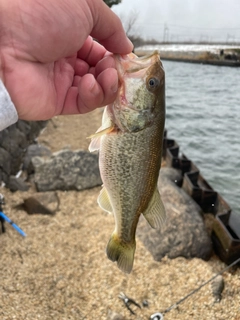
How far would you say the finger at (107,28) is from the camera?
6.66 feet

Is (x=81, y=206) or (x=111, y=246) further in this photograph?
(x=81, y=206)

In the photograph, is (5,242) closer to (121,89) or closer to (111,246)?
(111,246)

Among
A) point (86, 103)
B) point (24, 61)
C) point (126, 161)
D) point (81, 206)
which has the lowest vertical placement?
point (81, 206)

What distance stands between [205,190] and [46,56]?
15.3 feet

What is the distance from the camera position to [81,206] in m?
6.12

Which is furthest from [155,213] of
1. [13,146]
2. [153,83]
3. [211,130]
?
[211,130]

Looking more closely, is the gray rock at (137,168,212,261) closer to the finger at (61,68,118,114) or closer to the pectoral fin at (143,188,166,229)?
the pectoral fin at (143,188,166,229)

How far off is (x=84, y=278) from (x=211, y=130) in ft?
34.3

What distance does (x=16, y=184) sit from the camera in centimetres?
634

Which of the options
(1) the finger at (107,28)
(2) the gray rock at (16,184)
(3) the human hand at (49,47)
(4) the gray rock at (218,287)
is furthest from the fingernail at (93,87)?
(2) the gray rock at (16,184)

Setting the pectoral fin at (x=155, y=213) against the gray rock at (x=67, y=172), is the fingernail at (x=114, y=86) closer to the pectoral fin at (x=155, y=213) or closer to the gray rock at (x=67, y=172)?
the pectoral fin at (x=155, y=213)

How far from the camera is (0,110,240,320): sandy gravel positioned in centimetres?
394

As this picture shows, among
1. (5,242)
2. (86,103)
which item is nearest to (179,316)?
(5,242)

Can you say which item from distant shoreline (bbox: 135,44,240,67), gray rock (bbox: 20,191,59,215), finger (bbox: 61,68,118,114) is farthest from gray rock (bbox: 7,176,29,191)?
distant shoreline (bbox: 135,44,240,67)
